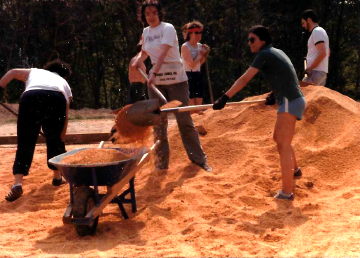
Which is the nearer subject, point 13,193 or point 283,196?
point 283,196

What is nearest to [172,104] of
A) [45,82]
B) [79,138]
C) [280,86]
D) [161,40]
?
[161,40]

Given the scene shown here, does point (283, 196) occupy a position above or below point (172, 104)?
below

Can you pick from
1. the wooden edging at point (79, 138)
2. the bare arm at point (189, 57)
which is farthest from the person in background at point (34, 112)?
the wooden edging at point (79, 138)

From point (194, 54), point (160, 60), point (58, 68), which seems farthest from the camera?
point (194, 54)

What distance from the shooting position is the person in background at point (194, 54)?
283 inches

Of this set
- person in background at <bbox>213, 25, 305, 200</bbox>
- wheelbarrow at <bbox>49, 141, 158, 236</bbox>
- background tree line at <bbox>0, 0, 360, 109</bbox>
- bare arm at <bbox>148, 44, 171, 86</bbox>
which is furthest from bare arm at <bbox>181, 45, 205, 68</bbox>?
background tree line at <bbox>0, 0, 360, 109</bbox>

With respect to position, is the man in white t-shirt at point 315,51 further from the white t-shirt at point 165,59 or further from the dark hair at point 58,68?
the dark hair at point 58,68

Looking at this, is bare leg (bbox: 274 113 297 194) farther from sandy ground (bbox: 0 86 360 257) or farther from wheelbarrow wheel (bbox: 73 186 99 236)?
wheelbarrow wheel (bbox: 73 186 99 236)

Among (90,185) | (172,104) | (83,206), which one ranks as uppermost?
(172,104)

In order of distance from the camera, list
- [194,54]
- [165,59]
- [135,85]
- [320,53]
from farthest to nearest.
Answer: [194,54] → [135,85] → [320,53] → [165,59]

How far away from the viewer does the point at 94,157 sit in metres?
4.14

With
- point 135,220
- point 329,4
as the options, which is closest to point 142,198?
point 135,220

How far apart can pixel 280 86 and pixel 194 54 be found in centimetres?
315

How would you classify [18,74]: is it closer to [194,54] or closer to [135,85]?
[135,85]
